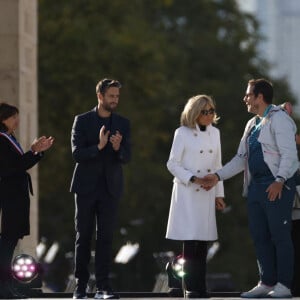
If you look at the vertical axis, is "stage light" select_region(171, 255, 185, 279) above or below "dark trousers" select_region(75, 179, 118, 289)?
below

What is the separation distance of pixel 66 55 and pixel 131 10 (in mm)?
5535

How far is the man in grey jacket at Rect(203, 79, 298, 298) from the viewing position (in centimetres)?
1542

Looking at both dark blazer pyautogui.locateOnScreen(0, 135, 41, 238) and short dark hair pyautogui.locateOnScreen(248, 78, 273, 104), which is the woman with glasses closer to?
dark blazer pyautogui.locateOnScreen(0, 135, 41, 238)

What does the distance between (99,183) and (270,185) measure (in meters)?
1.55

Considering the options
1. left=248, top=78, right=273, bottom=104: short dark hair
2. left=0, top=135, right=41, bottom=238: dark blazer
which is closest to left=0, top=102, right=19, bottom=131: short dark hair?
left=0, top=135, right=41, bottom=238: dark blazer

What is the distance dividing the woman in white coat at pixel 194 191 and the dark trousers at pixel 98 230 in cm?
65

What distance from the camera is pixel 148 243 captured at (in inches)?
1889

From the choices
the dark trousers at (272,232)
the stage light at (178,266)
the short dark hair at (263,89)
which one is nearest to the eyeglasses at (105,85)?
the short dark hair at (263,89)

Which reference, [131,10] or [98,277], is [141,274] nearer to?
[131,10]

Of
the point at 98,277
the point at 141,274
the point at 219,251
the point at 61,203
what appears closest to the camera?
the point at 98,277

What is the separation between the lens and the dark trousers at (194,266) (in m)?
15.6

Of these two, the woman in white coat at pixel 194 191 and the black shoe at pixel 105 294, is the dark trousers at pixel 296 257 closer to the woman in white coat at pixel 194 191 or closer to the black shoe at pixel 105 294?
the woman in white coat at pixel 194 191

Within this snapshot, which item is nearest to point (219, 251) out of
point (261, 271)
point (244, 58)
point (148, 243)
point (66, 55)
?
point (148, 243)

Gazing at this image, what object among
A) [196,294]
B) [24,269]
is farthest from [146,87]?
[196,294]
